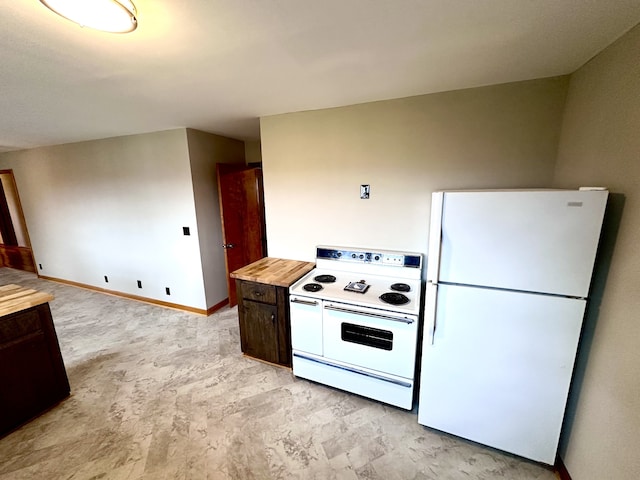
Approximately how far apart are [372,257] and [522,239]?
121 cm

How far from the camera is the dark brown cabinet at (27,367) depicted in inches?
68.0

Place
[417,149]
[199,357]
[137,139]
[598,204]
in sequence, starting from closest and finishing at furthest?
1. [598,204]
2. [417,149]
3. [199,357]
4. [137,139]

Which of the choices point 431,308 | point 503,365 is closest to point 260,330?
point 431,308

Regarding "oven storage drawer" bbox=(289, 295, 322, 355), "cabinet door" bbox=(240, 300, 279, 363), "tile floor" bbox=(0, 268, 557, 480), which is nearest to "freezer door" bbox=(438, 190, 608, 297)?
"oven storage drawer" bbox=(289, 295, 322, 355)

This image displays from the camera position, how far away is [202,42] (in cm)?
125

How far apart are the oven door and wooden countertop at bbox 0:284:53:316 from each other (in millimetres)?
2097

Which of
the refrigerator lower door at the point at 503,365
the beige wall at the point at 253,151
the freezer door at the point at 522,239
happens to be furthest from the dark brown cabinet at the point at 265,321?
the beige wall at the point at 253,151

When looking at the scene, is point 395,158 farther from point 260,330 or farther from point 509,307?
point 260,330

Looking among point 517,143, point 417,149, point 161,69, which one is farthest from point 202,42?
point 517,143

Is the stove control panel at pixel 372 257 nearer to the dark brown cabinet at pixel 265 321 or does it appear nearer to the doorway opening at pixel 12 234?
the dark brown cabinet at pixel 265 321

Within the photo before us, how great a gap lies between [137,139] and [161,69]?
2.27 m

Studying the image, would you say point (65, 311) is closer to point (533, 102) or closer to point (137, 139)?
point (137, 139)

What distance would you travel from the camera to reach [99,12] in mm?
930

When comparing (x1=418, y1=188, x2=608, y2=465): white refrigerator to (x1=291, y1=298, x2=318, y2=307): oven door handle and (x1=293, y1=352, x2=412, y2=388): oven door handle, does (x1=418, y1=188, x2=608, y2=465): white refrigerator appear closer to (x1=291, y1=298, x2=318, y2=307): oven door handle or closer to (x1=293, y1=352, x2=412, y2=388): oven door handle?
(x1=293, y1=352, x2=412, y2=388): oven door handle
